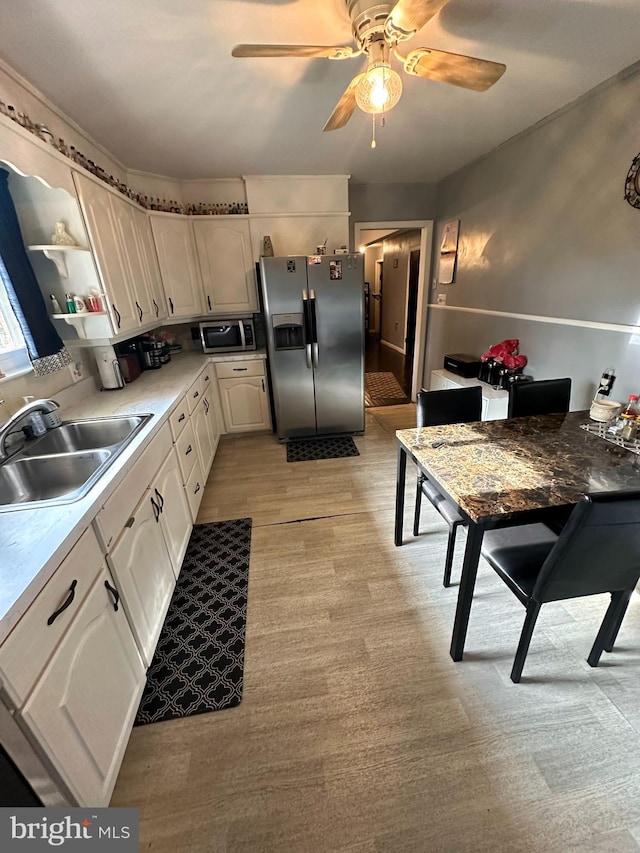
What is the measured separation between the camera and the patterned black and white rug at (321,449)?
323 cm

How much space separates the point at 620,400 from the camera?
198 centimetres

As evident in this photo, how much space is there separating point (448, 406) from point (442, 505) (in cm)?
62

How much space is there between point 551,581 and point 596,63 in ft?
8.19

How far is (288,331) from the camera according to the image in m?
3.14

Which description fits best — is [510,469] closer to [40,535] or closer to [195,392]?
[40,535]

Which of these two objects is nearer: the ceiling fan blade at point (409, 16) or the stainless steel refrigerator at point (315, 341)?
the ceiling fan blade at point (409, 16)

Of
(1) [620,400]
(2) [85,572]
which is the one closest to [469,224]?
(1) [620,400]

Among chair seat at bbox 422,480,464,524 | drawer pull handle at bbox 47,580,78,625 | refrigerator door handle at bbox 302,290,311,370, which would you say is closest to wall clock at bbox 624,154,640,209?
chair seat at bbox 422,480,464,524

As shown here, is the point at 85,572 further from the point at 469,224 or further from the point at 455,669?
the point at 469,224

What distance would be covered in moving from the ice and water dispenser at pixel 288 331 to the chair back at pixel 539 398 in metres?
1.84

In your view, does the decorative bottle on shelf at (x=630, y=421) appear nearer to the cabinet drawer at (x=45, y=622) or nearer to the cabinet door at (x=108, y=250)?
the cabinet drawer at (x=45, y=622)

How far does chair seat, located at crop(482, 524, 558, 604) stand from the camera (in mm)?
1267

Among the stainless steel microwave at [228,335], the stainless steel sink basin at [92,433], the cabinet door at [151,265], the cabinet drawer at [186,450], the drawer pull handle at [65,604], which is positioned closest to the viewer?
the drawer pull handle at [65,604]

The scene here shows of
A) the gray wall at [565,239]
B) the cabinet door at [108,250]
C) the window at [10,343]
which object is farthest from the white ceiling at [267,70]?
the window at [10,343]
